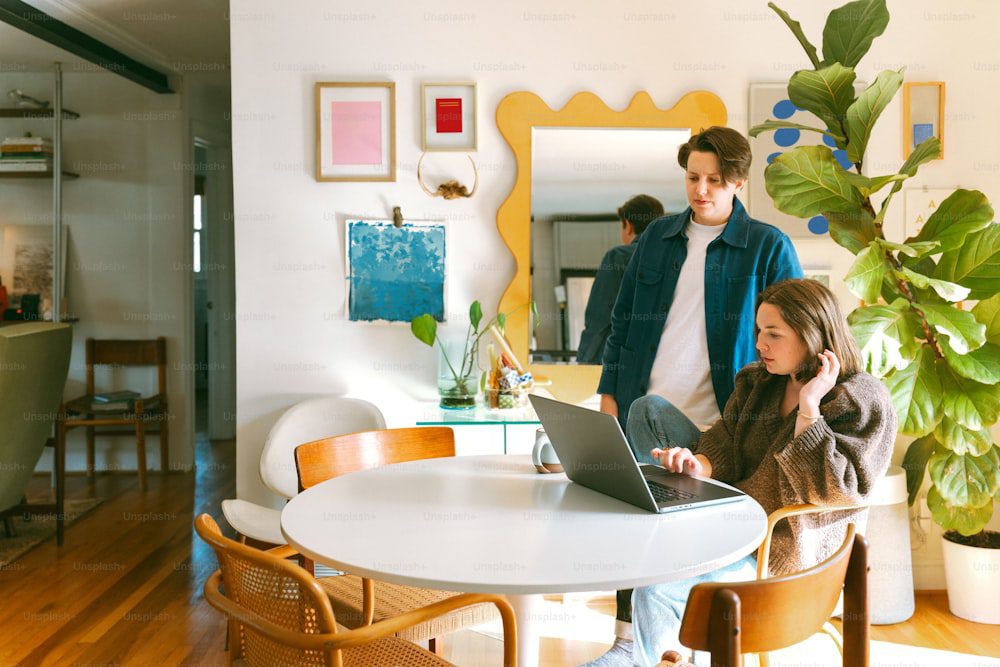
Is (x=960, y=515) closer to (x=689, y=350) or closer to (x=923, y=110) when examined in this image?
(x=689, y=350)

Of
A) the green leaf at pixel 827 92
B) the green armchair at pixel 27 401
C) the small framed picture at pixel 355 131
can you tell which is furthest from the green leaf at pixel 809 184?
the green armchair at pixel 27 401

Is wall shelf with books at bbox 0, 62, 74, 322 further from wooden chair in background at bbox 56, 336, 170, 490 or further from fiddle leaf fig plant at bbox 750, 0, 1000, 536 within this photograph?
fiddle leaf fig plant at bbox 750, 0, 1000, 536

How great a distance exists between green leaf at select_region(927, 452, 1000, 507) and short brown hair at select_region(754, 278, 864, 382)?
1.17m

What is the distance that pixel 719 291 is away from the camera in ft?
8.59

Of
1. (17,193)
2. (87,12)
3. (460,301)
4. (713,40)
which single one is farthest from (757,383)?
(17,193)

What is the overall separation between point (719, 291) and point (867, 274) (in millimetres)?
468

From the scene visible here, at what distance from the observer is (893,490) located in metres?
3.23

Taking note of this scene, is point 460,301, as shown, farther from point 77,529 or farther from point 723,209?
point 77,529

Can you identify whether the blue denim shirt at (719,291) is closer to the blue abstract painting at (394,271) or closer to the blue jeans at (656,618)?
the blue jeans at (656,618)

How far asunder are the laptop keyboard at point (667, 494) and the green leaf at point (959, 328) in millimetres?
1288

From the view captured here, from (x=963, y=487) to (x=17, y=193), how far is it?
555 cm

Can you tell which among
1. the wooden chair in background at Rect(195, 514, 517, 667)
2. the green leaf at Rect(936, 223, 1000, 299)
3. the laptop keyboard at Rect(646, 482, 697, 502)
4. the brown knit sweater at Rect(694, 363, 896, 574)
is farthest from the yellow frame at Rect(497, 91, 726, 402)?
the wooden chair in background at Rect(195, 514, 517, 667)

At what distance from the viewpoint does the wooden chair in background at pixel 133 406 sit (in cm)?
514

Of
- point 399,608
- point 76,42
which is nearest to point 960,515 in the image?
point 399,608
